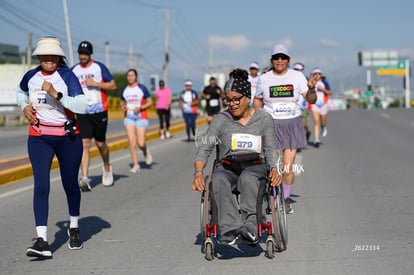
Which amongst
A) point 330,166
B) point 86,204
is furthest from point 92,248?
point 330,166

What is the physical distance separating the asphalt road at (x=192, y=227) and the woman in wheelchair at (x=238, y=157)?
1.27ft

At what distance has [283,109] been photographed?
8758mm

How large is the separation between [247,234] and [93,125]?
230 inches

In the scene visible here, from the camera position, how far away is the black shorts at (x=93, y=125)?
11.3 metres

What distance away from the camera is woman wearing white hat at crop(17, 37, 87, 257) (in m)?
6.59

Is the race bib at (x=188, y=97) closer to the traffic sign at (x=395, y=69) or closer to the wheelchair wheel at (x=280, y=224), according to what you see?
the wheelchair wheel at (x=280, y=224)

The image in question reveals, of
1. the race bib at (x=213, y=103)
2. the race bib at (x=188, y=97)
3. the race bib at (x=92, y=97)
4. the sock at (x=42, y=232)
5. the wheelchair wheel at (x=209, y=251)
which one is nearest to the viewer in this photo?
the wheelchair wheel at (x=209, y=251)

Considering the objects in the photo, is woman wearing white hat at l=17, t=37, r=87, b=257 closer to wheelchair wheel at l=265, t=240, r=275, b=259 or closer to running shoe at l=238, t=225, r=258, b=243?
running shoe at l=238, t=225, r=258, b=243

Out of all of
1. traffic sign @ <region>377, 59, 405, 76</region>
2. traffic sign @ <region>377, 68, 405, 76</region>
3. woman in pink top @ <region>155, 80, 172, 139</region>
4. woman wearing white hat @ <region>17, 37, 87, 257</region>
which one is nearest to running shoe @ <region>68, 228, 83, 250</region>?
woman wearing white hat @ <region>17, 37, 87, 257</region>

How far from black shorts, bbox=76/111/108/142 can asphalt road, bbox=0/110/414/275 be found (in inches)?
32.7

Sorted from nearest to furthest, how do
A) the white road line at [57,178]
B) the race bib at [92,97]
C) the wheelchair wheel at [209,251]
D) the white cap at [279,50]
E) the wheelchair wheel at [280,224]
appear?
the wheelchair wheel at [209,251], the wheelchair wheel at [280,224], the white cap at [279,50], the white road line at [57,178], the race bib at [92,97]

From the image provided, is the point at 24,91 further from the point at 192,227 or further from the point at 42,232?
the point at 192,227

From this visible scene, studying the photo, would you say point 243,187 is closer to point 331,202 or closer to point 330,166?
point 331,202

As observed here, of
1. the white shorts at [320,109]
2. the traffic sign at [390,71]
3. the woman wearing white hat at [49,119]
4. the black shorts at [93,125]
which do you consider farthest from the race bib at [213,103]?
the traffic sign at [390,71]
